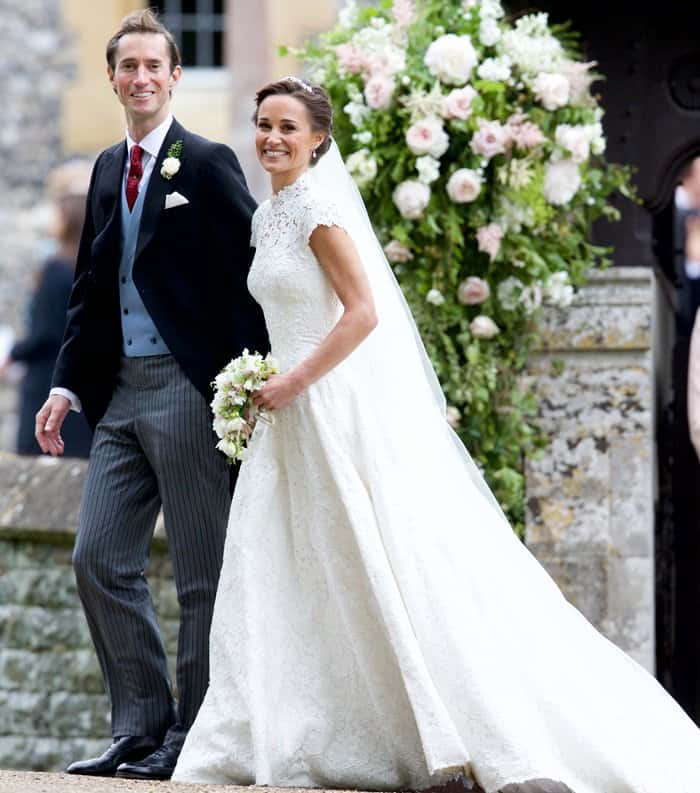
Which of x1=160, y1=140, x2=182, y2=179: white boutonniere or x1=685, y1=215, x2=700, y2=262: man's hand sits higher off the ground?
x1=160, y1=140, x2=182, y2=179: white boutonniere

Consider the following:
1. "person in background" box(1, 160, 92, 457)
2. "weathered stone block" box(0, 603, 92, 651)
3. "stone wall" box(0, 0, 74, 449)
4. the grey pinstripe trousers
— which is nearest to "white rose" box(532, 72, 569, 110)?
the grey pinstripe trousers

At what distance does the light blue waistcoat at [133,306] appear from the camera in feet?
22.2

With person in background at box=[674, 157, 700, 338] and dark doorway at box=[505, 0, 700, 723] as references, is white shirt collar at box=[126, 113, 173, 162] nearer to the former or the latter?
dark doorway at box=[505, 0, 700, 723]

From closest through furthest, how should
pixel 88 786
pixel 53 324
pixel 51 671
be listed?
pixel 88 786, pixel 51 671, pixel 53 324

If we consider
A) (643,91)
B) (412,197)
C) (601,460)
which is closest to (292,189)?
(412,197)

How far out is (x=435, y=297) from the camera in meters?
8.23

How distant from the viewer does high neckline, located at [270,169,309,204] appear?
655cm

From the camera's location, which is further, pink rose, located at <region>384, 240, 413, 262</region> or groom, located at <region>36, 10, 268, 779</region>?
pink rose, located at <region>384, 240, 413, 262</region>

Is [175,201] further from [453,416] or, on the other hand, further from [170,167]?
[453,416]

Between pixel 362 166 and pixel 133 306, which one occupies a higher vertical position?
pixel 362 166

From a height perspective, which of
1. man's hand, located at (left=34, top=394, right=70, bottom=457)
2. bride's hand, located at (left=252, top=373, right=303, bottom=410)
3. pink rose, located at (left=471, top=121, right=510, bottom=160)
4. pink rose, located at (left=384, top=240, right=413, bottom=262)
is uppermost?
pink rose, located at (left=471, top=121, right=510, bottom=160)

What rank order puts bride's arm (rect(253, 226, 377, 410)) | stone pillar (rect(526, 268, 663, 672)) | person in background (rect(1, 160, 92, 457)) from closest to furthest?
bride's arm (rect(253, 226, 377, 410)) < stone pillar (rect(526, 268, 663, 672)) < person in background (rect(1, 160, 92, 457))

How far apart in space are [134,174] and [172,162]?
0.16 m

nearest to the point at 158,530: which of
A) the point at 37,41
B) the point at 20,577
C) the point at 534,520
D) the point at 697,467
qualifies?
the point at 20,577
